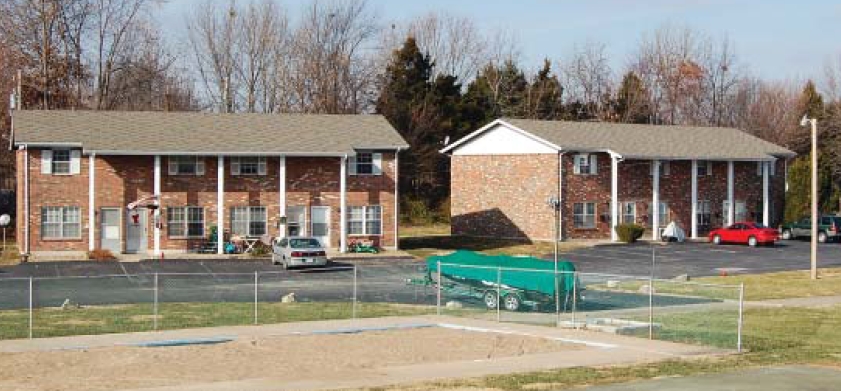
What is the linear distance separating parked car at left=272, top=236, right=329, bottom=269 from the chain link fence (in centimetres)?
586

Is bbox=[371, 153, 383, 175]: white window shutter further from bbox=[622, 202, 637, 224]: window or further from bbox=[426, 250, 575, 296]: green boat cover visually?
bbox=[426, 250, 575, 296]: green boat cover

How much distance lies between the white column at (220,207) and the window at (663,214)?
2682cm

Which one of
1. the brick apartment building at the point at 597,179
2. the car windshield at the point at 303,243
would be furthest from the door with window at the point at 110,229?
the brick apartment building at the point at 597,179

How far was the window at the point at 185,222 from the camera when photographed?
184 ft

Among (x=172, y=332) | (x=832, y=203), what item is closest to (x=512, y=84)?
(x=832, y=203)

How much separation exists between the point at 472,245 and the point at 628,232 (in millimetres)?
8881

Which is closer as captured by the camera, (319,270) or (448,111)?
(319,270)

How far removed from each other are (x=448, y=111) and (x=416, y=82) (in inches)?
145

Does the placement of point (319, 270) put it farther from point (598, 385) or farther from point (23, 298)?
point (598, 385)

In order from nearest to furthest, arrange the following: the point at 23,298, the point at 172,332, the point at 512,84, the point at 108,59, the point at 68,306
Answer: the point at 172,332 < the point at 68,306 < the point at 23,298 < the point at 108,59 < the point at 512,84

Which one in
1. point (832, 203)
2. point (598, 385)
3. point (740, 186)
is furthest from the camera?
point (832, 203)

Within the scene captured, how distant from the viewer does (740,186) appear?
73.2m

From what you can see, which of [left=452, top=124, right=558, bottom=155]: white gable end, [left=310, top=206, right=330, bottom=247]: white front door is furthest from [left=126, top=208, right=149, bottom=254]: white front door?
[left=452, top=124, right=558, bottom=155]: white gable end

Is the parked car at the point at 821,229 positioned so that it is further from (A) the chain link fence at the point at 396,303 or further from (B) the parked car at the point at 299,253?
(B) the parked car at the point at 299,253
